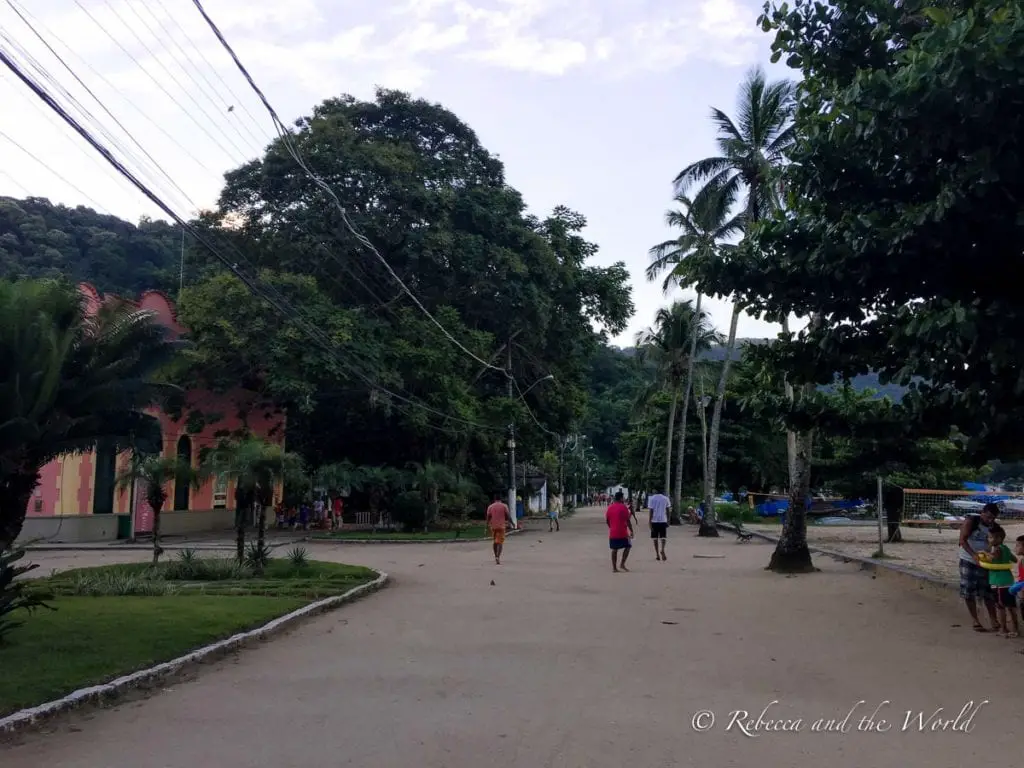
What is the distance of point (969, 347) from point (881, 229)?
143 cm

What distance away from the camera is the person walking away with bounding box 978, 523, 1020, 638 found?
10.4m

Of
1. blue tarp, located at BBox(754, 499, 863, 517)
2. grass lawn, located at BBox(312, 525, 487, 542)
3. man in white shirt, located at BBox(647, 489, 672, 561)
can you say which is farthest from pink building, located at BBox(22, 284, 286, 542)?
blue tarp, located at BBox(754, 499, 863, 517)

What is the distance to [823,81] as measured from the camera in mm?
11883

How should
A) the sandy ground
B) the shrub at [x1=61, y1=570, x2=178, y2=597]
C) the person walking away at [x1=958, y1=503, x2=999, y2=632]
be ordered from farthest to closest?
the sandy ground → the shrub at [x1=61, y1=570, x2=178, y2=597] → the person walking away at [x1=958, y1=503, x2=999, y2=632]

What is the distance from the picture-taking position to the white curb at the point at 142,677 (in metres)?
6.54

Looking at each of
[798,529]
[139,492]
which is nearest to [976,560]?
[798,529]

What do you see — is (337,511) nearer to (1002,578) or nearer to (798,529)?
(798,529)

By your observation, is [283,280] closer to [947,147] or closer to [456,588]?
[456,588]

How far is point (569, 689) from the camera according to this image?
785cm

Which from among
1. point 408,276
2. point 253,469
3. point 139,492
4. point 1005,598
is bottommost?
point 1005,598

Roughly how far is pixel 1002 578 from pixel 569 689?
555 centimetres

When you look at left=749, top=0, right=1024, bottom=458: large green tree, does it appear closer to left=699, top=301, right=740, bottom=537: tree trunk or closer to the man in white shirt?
the man in white shirt

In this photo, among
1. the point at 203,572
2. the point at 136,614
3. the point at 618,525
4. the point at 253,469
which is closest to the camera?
the point at 136,614

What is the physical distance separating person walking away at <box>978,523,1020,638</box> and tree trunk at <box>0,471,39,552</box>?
1015 centimetres
